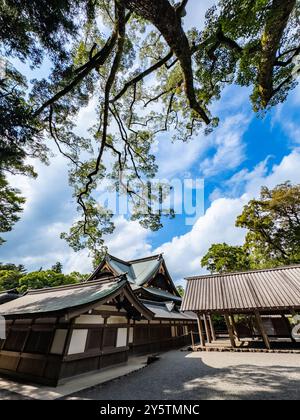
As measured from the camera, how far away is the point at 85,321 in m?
7.69

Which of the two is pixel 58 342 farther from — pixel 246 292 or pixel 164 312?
pixel 246 292

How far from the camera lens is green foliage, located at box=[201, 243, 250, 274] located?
81.1 ft

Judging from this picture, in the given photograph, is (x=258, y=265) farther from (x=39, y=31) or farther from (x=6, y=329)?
(x=39, y=31)

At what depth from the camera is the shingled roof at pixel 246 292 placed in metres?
10.5

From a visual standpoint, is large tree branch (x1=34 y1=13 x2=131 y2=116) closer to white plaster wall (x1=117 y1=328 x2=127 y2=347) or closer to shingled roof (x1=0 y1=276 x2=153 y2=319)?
shingled roof (x1=0 y1=276 x2=153 y2=319)

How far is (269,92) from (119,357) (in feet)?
38.8

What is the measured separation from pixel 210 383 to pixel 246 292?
742cm

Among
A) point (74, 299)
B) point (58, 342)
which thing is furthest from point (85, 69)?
point (58, 342)

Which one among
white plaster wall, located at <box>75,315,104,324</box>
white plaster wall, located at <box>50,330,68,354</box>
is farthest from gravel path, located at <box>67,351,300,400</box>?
white plaster wall, located at <box>75,315,104,324</box>

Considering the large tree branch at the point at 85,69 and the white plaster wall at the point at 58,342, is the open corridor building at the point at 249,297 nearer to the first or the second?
the white plaster wall at the point at 58,342

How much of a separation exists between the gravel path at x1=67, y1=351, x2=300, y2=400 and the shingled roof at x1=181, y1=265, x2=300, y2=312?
2802 millimetres

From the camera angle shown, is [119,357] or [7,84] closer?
[7,84]

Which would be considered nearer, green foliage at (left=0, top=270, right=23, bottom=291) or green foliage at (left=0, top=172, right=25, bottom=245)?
green foliage at (left=0, top=172, right=25, bottom=245)
